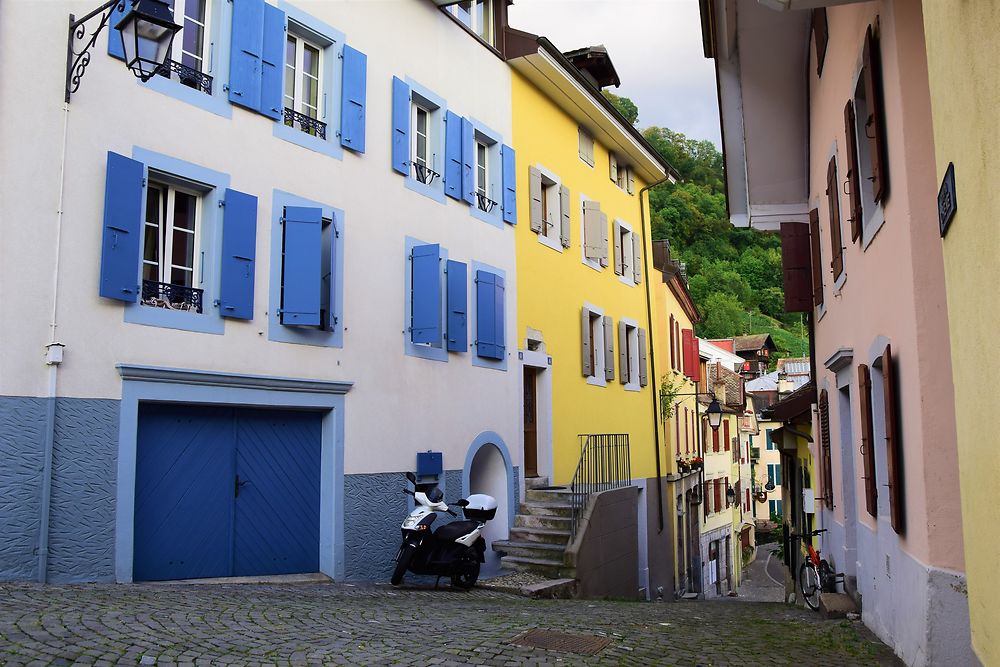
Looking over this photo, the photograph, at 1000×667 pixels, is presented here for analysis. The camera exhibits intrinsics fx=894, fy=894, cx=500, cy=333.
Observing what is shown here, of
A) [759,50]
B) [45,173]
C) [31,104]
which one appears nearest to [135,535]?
[45,173]

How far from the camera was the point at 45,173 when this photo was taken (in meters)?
7.77

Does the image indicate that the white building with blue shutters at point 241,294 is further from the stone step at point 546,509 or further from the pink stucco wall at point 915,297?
the pink stucco wall at point 915,297

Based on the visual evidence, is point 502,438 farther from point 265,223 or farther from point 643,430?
point 643,430

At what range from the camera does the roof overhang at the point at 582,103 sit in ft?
51.2

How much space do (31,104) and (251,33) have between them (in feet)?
9.12

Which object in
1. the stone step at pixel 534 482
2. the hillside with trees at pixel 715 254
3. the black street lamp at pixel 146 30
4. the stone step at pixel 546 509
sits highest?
the hillside with trees at pixel 715 254

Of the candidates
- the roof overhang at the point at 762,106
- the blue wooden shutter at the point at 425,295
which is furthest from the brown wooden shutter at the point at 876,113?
the blue wooden shutter at the point at 425,295

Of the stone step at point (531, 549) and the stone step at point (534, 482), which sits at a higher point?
the stone step at point (534, 482)

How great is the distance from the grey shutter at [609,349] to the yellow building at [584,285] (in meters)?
0.03

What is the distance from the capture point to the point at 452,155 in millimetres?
13328

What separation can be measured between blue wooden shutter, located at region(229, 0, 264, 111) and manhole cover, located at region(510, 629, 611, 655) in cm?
636

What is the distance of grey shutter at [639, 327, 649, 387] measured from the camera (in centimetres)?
2100

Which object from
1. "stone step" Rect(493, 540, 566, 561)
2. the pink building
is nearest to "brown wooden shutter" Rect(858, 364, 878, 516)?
the pink building

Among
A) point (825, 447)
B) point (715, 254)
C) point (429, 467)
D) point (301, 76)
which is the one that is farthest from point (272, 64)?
point (715, 254)
